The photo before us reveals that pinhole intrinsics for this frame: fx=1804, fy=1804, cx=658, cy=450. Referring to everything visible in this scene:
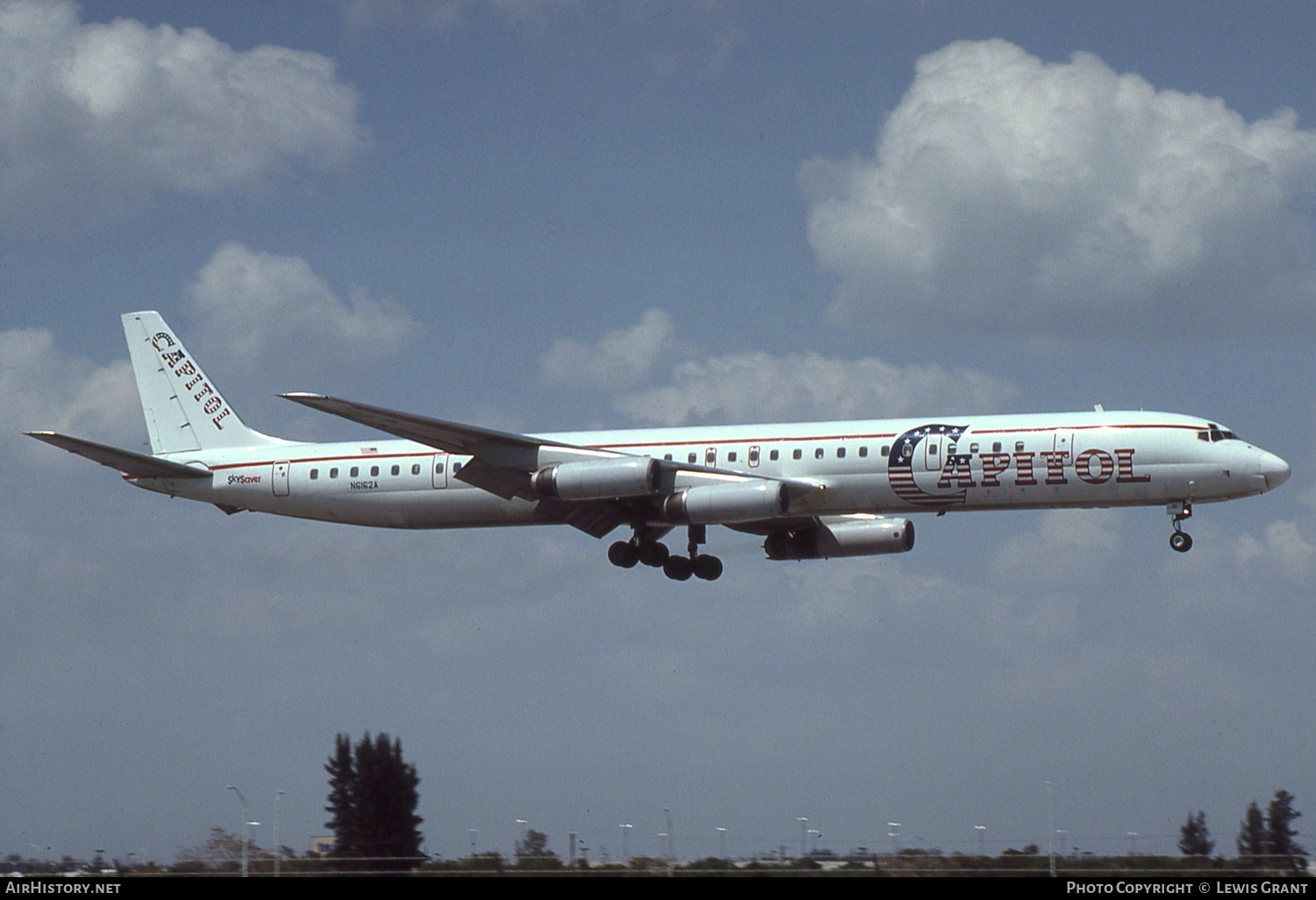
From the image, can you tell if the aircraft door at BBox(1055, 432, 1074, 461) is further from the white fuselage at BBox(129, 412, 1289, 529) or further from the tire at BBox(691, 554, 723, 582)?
the tire at BBox(691, 554, 723, 582)

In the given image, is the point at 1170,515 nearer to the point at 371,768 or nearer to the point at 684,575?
the point at 684,575

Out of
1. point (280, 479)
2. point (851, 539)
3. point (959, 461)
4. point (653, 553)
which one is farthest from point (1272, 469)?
point (280, 479)

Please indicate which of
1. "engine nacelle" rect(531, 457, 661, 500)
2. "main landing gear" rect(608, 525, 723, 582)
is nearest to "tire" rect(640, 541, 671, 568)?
"main landing gear" rect(608, 525, 723, 582)

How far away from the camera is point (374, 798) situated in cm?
5503

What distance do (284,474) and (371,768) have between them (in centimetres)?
1018

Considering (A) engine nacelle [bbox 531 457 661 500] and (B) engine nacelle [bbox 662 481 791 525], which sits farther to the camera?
(A) engine nacelle [bbox 531 457 661 500]

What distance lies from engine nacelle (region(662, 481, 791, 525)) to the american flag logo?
124 inches

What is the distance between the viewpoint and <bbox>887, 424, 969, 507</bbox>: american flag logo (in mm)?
50250

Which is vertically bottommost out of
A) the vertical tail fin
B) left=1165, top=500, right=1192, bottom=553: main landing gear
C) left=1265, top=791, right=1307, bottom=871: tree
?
left=1265, top=791, right=1307, bottom=871: tree

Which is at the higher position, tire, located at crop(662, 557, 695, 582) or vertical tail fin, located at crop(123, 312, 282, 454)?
vertical tail fin, located at crop(123, 312, 282, 454)

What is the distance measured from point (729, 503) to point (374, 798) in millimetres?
14519

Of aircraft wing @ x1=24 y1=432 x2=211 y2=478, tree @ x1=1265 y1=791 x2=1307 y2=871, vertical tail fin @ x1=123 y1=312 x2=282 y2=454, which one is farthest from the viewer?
vertical tail fin @ x1=123 y1=312 x2=282 y2=454
